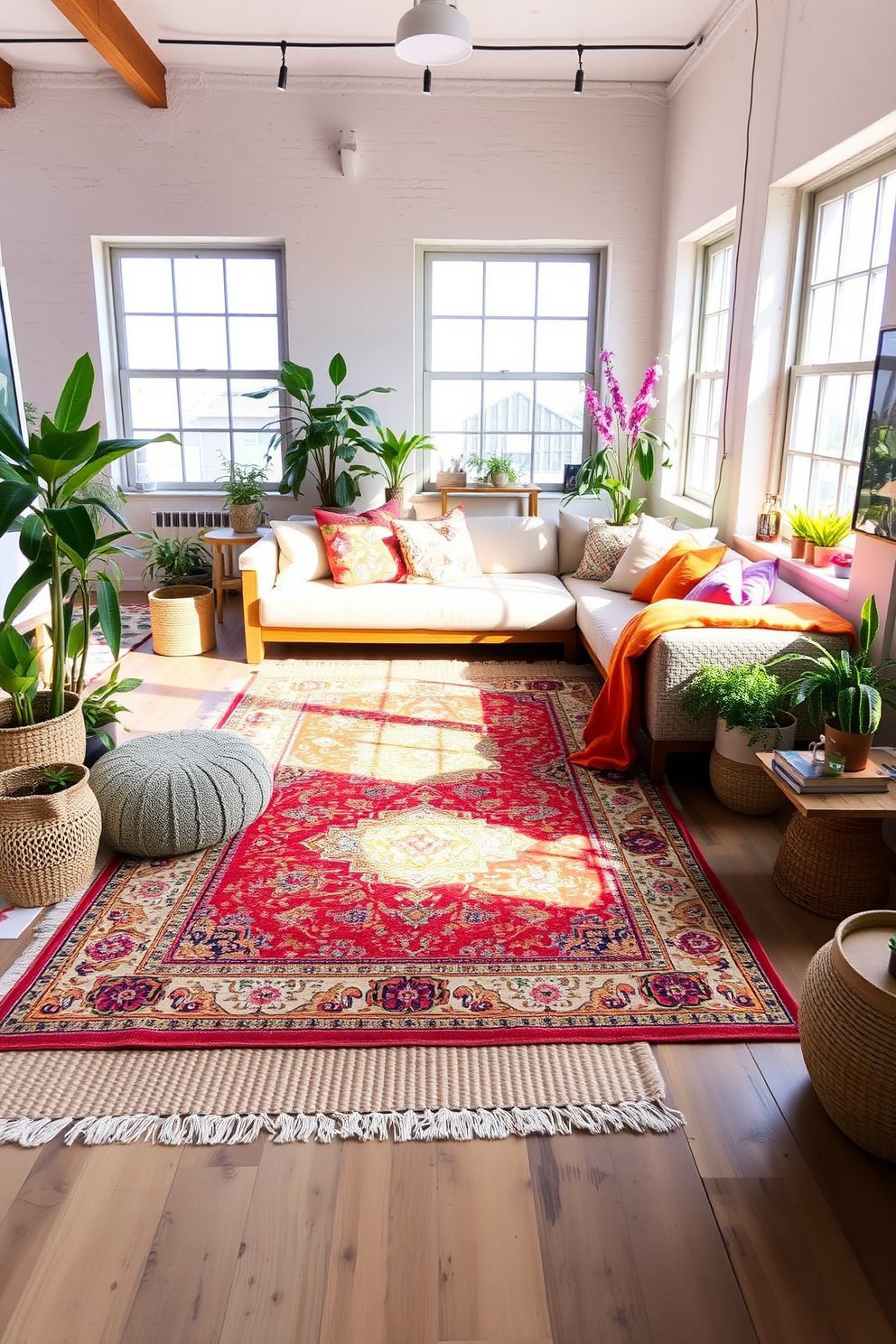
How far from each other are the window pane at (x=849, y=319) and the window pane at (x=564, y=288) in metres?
2.57

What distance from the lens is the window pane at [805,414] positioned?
414 cm

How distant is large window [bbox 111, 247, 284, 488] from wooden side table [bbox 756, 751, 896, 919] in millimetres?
4817

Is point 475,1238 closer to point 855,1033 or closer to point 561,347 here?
point 855,1033

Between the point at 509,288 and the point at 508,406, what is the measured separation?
74cm

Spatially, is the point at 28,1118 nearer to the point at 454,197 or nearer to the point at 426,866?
the point at 426,866

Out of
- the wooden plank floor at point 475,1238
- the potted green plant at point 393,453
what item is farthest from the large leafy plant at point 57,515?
the potted green plant at point 393,453

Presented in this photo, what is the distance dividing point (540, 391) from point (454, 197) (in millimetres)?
1298

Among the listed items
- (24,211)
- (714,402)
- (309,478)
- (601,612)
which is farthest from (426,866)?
(24,211)

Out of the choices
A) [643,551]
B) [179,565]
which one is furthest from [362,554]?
[643,551]

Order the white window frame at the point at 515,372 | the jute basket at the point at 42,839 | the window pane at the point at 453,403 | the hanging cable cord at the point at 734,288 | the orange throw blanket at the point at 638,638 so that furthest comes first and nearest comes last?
the window pane at the point at 453,403, the white window frame at the point at 515,372, the hanging cable cord at the point at 734,288, the orange throw blanket at the point at 638,638, the jute basket at the point at 42,839

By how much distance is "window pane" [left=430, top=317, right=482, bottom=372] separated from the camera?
20.5 ft

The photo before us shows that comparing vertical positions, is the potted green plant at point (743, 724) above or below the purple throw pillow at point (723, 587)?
below

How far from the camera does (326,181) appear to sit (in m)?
5.84

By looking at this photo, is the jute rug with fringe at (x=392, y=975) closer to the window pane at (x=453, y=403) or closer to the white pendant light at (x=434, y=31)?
the white pendant light at (x=434, y=31)
